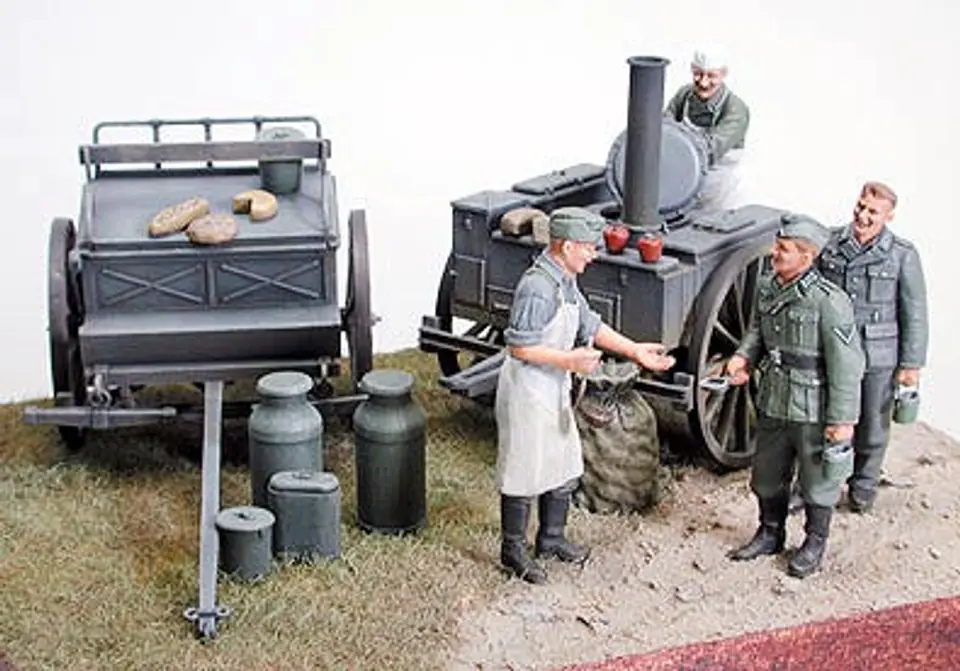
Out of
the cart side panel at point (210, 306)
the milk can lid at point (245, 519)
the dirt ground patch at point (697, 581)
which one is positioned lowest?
the dirt ground patch at point (697, 581)

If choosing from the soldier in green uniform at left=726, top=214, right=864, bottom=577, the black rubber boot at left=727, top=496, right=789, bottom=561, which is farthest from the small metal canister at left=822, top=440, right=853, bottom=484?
the black rubber boot at left=727, top=496, right=789, bottom=561

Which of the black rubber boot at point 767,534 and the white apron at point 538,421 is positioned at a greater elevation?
the white apron at point 538,421

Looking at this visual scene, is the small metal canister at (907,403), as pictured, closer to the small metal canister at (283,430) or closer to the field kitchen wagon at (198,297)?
the field kitchen wagon at (198,297)

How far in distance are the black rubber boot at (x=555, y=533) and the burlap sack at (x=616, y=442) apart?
49 centimetres

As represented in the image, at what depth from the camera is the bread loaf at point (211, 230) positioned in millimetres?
7398

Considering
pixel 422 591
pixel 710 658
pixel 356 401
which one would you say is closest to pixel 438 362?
pixel 356 401

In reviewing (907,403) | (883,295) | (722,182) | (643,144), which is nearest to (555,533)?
(907,403)

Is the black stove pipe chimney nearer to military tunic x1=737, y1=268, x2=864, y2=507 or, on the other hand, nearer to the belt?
military tunic x1=737, y1=268, x2=864, y2=507

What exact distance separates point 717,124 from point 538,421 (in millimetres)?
2530

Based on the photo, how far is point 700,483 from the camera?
26.0ft

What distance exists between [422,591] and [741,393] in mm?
2136

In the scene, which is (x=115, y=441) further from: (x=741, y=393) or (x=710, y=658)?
(x=710, y=658)

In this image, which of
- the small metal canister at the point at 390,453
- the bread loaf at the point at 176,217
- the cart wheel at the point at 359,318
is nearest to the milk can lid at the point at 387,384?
the small metal canister at the point at 390,453

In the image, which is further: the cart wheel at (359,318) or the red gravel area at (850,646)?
the cart wheel at (359,318)
